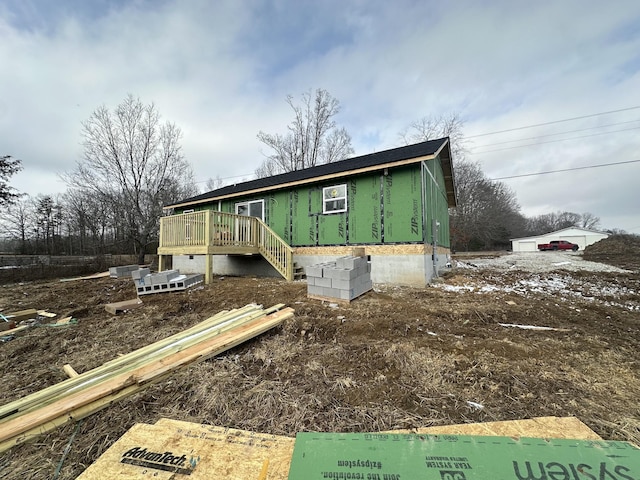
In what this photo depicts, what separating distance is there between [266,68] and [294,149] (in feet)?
40.1

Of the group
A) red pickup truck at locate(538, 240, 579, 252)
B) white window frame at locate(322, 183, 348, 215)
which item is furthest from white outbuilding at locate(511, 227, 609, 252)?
white window frame at locate(322, 183, 348, 215)

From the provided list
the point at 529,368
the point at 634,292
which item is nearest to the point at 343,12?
the point at 529,368

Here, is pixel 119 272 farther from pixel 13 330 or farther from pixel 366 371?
pixel 366 371

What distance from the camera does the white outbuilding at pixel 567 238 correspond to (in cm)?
3428

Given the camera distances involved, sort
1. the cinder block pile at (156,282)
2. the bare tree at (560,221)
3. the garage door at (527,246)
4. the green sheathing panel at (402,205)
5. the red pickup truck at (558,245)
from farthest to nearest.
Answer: the bare tree at (560,221), the garage door at (527,246), the red pickup truck at (558,245), the green sheathing panel at (402,205), the cinder block pile at (156,282)

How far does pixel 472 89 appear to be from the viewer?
1495 cm

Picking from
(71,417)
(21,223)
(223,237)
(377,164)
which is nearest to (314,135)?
(377,164)

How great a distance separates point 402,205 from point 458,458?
7114 mm

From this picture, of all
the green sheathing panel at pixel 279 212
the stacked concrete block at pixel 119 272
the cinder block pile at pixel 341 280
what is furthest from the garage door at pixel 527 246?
the stacked concrete block at pixel 119 272

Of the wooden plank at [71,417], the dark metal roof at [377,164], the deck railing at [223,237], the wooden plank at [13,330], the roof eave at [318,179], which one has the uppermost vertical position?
the dark metal roof at [377,164]

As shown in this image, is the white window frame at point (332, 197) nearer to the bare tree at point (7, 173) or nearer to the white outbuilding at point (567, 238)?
the bare tree at point (7, 173)

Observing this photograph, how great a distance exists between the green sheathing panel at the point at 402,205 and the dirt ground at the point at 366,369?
272cm

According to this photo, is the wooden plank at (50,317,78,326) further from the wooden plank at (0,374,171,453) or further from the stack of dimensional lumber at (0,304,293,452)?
the wooden plank at (0,374,171,453)

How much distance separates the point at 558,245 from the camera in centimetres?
3447
